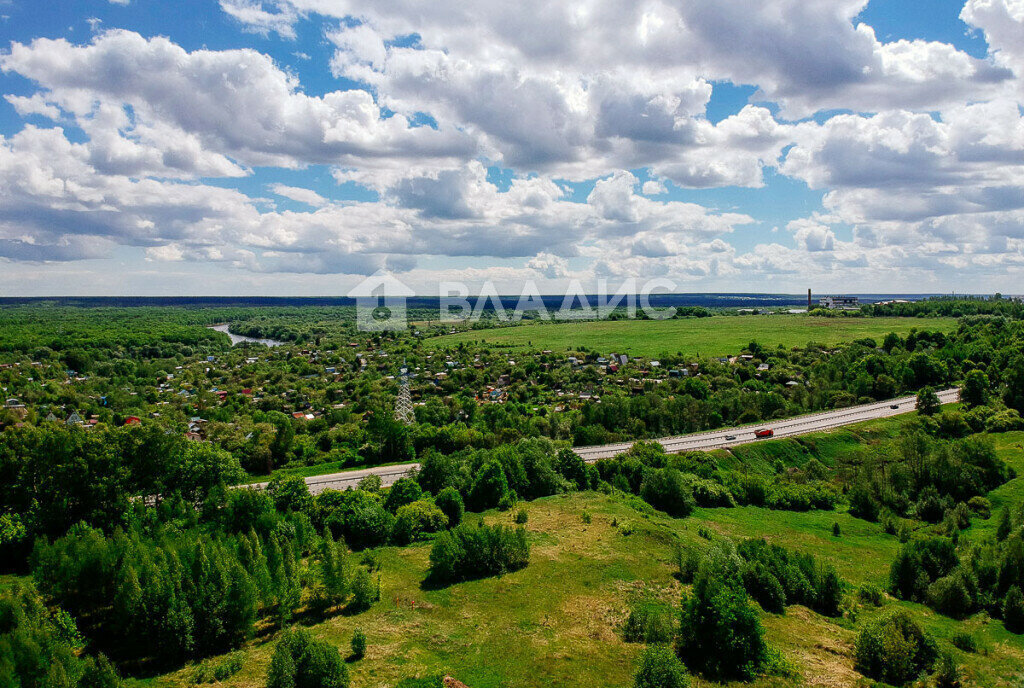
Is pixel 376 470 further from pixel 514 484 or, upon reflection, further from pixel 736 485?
pixel 736 485

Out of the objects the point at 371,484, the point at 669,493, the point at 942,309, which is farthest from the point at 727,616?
the point at 942,309

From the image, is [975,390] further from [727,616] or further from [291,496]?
[291,496]

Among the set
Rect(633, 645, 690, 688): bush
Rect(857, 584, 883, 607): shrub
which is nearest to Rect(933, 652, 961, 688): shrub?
Rect(857, 584, 883, 607): shrub

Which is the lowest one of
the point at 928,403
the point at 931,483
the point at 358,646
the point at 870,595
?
the point at 870,595

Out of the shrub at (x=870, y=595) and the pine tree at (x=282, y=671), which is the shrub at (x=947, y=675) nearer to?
A: the shrub at (x=870, y=595)

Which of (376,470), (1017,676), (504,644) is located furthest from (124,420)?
(1017,676)

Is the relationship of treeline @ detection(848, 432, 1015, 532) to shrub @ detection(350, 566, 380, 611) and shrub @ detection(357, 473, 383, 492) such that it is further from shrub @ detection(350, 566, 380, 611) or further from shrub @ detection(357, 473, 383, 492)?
shrub @ detection(350, 566, 380, 611)
